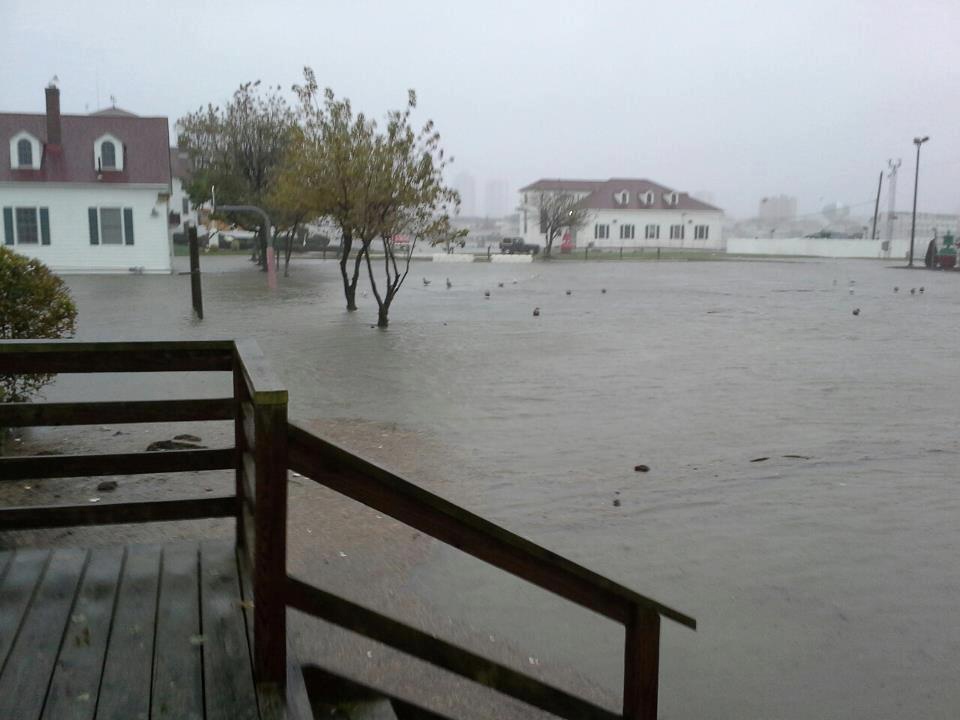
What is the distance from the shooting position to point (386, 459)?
8.45 meters

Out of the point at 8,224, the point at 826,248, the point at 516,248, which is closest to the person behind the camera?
the point at 8,224

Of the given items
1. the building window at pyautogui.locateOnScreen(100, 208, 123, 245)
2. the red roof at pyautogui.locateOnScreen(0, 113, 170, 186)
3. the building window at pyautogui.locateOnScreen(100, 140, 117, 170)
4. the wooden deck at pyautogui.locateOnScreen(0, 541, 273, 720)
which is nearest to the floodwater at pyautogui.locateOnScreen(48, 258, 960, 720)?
Answer: the wooden deck at pyautogui.locateOnScreen(0, 541, 273, 720)

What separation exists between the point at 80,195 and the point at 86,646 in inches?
1412

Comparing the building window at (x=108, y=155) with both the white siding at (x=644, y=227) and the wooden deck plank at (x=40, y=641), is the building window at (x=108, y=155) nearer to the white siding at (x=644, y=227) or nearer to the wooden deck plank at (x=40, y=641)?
the wooden deck plank at (x=40, y=641)

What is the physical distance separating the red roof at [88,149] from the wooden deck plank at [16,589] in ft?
114

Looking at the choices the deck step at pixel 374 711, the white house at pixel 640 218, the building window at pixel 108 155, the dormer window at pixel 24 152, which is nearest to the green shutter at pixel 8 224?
the dormer window at pixel 24 152

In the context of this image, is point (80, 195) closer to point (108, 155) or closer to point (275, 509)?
Answer: point (108, 155)

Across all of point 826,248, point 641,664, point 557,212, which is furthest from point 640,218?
point 641,664

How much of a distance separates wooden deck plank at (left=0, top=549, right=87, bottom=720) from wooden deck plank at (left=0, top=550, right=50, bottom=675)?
0.02 metres

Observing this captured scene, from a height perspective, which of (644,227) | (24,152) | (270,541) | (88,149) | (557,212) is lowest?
(270,541)

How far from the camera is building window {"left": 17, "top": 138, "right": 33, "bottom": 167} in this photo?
35.4 m

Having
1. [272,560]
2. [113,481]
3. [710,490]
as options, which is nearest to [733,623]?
[710,490]

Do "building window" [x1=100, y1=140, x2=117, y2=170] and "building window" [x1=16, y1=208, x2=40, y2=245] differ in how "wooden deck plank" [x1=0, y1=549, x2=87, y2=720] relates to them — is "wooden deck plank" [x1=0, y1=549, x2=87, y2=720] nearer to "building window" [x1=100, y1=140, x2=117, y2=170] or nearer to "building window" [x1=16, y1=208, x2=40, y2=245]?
"building window" [x1=16, y1=208, x2=40, y2=245]

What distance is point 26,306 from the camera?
837 centimetres
